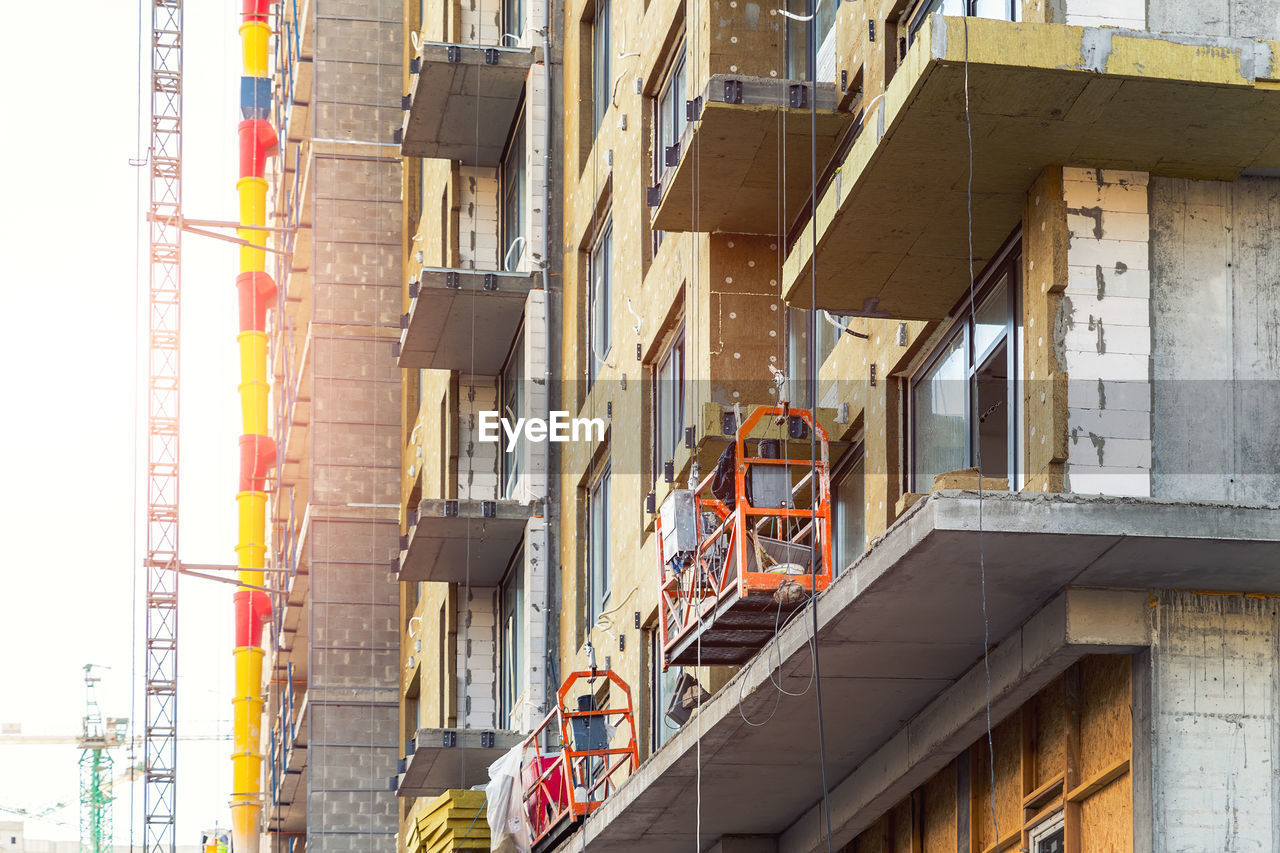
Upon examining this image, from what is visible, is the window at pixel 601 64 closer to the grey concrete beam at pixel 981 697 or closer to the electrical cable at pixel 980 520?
the grey concrete beam at pixel 981 697

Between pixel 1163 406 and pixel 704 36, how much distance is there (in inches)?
314

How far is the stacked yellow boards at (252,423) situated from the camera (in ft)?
286

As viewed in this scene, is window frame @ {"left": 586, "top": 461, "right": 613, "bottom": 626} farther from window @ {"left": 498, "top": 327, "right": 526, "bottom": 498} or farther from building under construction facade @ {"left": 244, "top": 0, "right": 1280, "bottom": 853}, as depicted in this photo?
window @ {"left": 498, "top": 327, "right": 526, "bottom": 498}

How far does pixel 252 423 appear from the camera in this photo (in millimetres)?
88188

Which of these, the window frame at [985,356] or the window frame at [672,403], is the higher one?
the window frame at [672,403]

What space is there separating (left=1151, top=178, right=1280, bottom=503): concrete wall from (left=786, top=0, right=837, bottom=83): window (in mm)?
6327

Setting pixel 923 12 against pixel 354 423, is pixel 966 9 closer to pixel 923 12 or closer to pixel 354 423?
pixel 923 12

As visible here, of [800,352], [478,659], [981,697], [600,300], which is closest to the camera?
[981,697]

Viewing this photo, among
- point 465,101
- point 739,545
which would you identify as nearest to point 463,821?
point 465,101

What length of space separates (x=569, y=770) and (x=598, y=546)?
199 inches

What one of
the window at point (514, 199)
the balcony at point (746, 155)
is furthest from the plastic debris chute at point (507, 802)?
the balcony at point (746, 155)

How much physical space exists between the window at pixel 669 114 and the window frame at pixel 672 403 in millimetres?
1207

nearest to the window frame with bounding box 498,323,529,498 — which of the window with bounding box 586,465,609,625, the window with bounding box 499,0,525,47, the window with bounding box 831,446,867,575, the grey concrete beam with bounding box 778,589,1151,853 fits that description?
the window with bounding box 586,465,609,625

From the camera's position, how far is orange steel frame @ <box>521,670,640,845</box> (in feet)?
76.9
